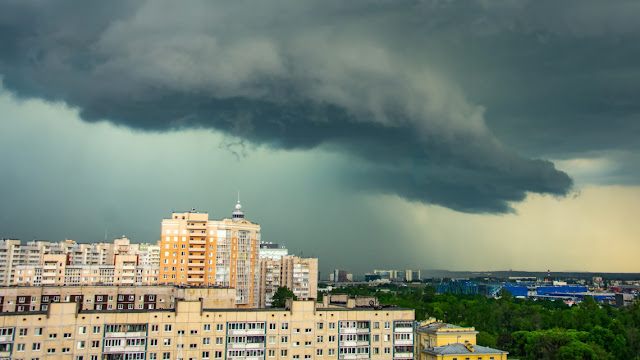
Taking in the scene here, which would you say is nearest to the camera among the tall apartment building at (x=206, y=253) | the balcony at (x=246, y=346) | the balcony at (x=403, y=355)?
the balcony at (x=246, y=346)

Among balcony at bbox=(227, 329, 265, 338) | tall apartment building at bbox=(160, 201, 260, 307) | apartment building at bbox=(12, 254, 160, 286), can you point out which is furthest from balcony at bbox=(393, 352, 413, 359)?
apartment building at bbox=(12, 254, 160, 286)

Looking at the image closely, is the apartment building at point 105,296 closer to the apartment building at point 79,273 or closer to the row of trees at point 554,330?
the row of trees at point 554,330

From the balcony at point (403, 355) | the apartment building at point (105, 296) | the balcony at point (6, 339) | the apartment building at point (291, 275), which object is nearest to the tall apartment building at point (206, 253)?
the apartment building at point (105, 296)

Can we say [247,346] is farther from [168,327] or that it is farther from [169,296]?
[169,296]

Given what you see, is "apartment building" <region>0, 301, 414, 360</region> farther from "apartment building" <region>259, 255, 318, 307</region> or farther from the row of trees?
"apartment building" <region>259, 255, 318, 307</region>

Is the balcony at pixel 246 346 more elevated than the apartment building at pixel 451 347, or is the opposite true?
the balcony at pixel 246 346
